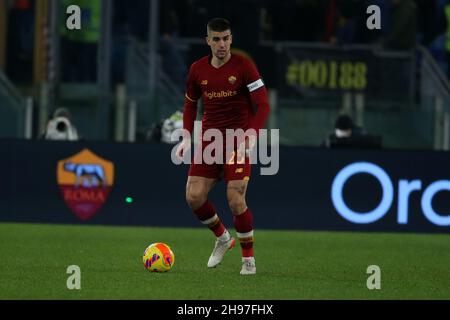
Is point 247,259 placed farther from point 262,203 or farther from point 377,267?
point 262,203

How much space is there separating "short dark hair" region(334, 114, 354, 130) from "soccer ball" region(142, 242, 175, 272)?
321 inches

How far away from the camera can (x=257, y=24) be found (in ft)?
76.7

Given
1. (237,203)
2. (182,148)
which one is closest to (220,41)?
(182,148)

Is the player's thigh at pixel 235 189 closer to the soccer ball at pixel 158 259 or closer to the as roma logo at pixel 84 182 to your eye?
the soccer ball at pixel 158 259

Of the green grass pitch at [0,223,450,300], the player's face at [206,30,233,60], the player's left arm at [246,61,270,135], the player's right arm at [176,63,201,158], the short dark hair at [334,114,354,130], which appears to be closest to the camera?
the green grass pitch at [0,223,450,300]

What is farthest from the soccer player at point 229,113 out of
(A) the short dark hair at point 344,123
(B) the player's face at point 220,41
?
(A) the short dark hair at point 344,123

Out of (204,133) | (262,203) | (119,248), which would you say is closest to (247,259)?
(204,133)

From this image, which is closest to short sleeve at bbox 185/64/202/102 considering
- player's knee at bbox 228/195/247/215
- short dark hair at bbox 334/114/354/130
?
player's knee at bbox 228/195/247/215

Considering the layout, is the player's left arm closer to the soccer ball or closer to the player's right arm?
the player's right arm

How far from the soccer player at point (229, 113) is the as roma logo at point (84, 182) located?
20.2 ft

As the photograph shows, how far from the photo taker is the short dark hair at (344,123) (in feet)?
69.0

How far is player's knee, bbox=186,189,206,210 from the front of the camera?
13383 mm

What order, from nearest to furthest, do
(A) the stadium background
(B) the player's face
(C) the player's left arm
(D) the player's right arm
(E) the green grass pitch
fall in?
(E) the green grass pitch
(B) the player's face
(C) the player's left arm
(D) the player's right arm
(A) the stadium background
